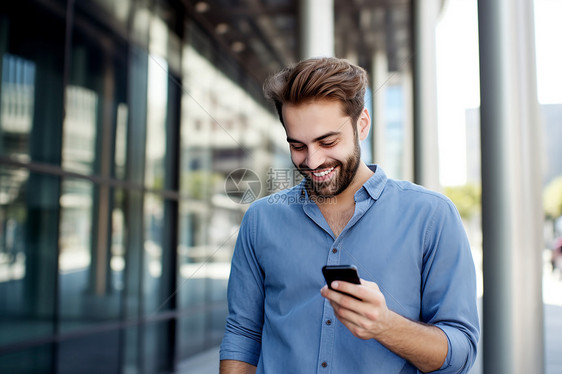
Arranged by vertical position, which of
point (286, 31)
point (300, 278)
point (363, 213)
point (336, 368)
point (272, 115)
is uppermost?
point (286, 31)

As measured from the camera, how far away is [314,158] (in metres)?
1.93

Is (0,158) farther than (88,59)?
No

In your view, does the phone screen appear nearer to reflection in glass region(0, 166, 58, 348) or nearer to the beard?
the beard

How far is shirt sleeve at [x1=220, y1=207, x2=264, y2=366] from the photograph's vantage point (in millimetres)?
1906

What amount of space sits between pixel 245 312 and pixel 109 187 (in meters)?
4.79

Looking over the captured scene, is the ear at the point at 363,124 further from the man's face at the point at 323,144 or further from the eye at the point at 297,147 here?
the eye at the point at 297,147

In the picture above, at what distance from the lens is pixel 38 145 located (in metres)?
5.03

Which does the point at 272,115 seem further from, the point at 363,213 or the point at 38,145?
the point at 363,213

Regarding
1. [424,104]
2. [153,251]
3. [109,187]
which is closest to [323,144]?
[109,187]

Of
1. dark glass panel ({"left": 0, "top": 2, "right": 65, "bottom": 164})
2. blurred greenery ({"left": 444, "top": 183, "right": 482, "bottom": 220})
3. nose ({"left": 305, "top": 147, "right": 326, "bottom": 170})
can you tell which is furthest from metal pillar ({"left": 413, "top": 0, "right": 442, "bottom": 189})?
blurred greenery ({"left": 444, "top": 183, "right": 482, "bottom": 220})

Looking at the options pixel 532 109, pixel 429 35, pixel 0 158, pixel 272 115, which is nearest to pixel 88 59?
pixel 0 158

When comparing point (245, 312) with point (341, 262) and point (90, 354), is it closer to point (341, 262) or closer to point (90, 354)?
point (341, 262)

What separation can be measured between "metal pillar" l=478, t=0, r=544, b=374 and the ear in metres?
2.01

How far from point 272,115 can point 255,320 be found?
1244 cm
